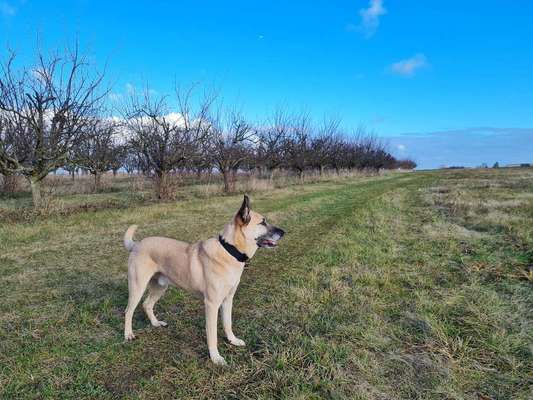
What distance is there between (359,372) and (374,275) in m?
2.91

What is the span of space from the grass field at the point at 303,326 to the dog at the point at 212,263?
38 cm

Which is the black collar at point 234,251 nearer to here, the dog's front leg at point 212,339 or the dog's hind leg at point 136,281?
the dog's front leg at point 212,339

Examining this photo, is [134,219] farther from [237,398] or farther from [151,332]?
[237,398]

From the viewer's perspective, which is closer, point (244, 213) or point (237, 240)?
point (244, 213)

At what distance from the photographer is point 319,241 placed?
8.87 meters

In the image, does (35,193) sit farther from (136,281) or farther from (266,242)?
(266,242)

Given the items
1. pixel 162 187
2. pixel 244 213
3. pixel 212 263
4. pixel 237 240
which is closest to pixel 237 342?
pixel 212 263

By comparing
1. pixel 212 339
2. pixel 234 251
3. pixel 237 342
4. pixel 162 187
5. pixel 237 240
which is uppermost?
pixel 237 240

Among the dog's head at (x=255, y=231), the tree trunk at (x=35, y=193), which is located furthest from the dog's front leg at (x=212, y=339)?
the tree trunk at (x=35, y=193)

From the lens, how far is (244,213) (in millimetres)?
3672

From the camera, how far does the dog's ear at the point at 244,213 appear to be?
3.62 meters

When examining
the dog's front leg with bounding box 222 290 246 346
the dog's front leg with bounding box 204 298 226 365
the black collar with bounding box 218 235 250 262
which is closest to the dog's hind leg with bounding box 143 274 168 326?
the dog's front leg with bounding box 222 290 246 346

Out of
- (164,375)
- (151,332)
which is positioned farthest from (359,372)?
(151,332)

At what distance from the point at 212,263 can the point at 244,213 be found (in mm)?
653
